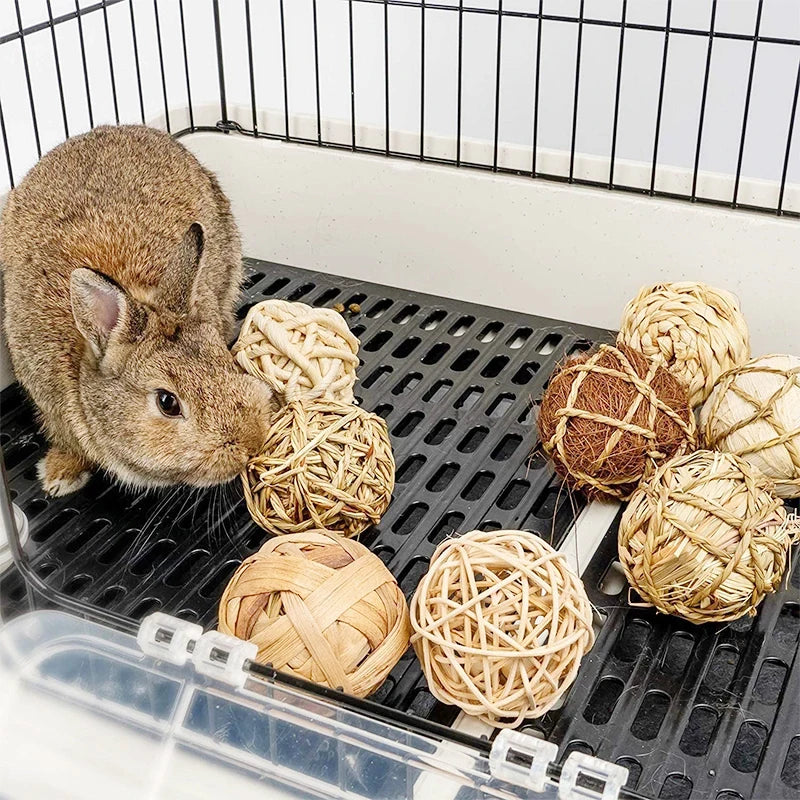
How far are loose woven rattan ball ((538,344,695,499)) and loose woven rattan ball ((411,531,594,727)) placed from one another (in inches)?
13.7

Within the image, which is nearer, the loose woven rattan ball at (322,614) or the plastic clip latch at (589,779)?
the plastic clip latch at (589,779)

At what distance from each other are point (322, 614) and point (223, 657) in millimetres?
195

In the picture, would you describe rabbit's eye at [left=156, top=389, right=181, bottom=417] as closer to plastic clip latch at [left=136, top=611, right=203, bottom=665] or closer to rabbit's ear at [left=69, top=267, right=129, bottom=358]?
rabbit's ear at [left=69, top=267, right=129, bottom=358]

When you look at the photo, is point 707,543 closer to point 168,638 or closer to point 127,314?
point 168,638

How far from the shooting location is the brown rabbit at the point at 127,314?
5.51 feet

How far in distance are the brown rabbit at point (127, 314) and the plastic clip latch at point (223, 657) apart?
21.9 inches

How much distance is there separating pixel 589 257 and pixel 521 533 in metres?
0.99

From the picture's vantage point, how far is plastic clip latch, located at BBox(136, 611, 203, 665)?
110cm

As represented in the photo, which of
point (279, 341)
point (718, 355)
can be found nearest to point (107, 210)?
point (279, 341)

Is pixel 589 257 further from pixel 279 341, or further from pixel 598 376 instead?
pixel 279 341

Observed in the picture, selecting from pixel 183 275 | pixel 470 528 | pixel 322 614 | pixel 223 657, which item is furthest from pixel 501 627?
pixel 183 275

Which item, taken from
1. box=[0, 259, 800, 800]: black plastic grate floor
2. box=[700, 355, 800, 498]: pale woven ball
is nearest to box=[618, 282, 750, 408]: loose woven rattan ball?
box=[700, 355, 800, 498]: pale woven ball

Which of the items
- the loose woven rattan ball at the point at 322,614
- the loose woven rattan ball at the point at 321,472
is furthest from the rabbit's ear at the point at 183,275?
the loose woven rattan ball at the point at 322,614

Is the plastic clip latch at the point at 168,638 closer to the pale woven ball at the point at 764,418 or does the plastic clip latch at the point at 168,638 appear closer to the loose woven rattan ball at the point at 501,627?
the loose woven rattan ball at the point at 501,627
